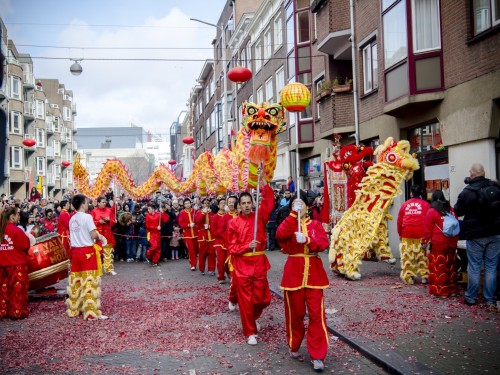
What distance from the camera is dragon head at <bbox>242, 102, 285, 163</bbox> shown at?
805cm

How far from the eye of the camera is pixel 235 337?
768 cm

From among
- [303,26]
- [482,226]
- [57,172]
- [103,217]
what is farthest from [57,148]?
[482,226]

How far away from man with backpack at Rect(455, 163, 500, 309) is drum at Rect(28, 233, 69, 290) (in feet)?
24.0

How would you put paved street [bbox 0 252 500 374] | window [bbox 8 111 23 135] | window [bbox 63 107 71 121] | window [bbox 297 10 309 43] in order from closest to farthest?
1. paved street [bbox 0 252 500 374]
2. window [bbox 297 10 309 43]
3. window [bbox 8 111 23 135]
4. window [bbox 63 107 71 121]

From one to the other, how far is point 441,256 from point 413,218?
4.73 feet

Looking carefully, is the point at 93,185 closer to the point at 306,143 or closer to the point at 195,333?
the point at 306,143

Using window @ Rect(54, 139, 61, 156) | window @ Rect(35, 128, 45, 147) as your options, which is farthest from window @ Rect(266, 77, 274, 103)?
window @ Rect(54, 139, 61, 156)

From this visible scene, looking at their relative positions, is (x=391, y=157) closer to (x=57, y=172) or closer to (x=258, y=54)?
(x=258, y=54)

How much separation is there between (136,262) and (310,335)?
13.5 m

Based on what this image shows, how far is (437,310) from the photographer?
854 cm

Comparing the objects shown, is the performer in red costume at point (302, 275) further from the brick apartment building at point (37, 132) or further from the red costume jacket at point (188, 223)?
the brick apartment building at point (37, 132)

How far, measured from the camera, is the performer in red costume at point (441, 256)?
950cm

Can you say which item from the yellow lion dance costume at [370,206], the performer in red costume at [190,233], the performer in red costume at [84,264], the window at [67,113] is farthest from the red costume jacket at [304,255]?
the window at [67,113]

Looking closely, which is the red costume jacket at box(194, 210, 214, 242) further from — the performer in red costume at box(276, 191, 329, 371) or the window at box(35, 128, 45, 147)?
the window at box(35, 128, 45, 147)
